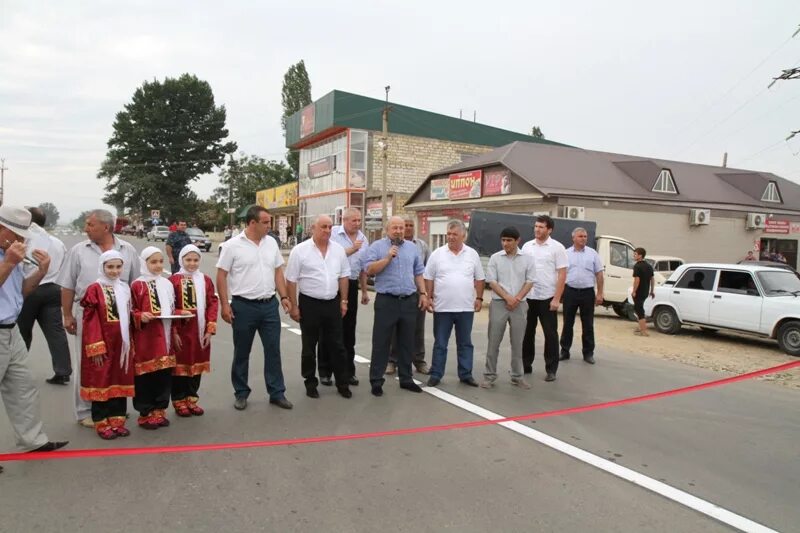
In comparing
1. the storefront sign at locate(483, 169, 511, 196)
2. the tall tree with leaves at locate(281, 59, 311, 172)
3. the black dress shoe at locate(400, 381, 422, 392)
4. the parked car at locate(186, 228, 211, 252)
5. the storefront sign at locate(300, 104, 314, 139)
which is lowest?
the black dress shoe at locate(400, 381, 422, 392)

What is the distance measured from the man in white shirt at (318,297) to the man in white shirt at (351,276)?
18.3 inches

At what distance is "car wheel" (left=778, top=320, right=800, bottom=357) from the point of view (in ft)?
31.4

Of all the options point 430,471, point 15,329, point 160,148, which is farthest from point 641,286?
point 160,148

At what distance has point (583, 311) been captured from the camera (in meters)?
8.32

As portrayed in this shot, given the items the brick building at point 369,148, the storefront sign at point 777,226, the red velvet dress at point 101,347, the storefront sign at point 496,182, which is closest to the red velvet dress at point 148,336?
the red velvet dress at point 101,347

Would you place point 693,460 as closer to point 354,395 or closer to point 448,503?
point 448,503

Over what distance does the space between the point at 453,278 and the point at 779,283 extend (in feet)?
23.7

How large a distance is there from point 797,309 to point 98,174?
6674 centimetres

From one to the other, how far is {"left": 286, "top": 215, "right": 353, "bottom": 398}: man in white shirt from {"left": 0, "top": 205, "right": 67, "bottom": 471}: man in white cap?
7.67 ft

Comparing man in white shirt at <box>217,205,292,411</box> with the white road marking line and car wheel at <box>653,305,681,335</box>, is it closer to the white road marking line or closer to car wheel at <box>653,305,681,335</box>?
the white road marking line

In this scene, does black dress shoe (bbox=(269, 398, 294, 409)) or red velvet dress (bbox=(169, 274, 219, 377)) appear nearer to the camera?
red velvet dress (bbox=(169, 274, 219, 377))

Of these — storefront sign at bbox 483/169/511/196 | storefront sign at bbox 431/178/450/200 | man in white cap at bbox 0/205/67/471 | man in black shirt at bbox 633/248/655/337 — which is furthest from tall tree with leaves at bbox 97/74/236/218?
man in white cap at bbox 0/205/67/471

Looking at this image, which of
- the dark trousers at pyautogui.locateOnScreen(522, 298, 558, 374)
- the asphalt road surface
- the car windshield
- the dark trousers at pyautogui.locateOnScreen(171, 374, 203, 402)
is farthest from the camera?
the car windshield

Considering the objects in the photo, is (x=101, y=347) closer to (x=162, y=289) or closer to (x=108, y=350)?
(x=108, y=350)
